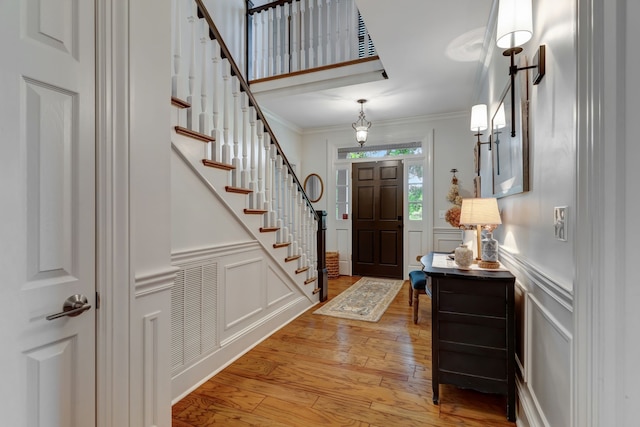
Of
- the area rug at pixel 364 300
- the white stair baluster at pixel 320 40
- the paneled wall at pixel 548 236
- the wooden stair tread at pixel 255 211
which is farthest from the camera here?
Answer: the white stair baluster at pixel 320 40

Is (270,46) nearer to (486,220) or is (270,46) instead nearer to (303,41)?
→ (303,41)

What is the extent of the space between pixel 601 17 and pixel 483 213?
1.35 metres

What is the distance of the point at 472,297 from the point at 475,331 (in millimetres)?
201

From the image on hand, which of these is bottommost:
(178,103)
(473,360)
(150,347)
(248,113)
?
(473,360)

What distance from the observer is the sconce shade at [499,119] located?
222 cm

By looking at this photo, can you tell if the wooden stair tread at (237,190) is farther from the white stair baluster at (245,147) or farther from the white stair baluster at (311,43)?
the white stair baluster at (311,43)

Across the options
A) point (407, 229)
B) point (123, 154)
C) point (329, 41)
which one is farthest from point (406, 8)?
point (407, 229)

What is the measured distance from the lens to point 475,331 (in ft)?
5.86

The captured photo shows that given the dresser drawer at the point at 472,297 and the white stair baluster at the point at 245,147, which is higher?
the white stair baluster at the point at 245,147

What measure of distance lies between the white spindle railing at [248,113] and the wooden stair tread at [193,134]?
3.0 inches

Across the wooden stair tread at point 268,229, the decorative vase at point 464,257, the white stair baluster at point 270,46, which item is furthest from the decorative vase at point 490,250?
the white stair baluster at point 270,46

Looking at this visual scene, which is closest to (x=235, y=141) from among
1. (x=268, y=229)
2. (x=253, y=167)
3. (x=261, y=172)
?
(x=253, y=167)

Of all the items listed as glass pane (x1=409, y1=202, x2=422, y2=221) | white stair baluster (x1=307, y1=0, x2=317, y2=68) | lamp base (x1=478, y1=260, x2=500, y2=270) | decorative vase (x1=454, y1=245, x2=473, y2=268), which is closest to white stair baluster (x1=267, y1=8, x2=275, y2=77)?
white stair baluster (x1=307, y1=0, x2=317, y2=68)

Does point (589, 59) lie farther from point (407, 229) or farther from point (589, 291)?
point (407, 229)
